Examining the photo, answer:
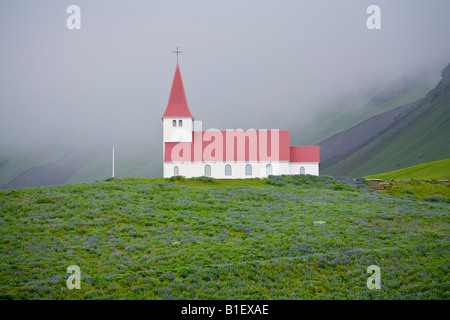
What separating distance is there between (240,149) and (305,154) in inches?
418

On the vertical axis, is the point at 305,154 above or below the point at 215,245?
above

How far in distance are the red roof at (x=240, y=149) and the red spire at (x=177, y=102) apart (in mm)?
5190

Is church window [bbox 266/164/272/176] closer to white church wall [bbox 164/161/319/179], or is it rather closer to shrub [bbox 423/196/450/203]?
white church wall [bbox 164/161/319/179]

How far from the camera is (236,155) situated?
58406 mm

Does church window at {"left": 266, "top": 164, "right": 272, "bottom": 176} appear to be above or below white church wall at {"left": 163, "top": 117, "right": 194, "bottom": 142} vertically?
below

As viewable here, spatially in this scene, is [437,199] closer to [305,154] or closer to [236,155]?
[305,154]

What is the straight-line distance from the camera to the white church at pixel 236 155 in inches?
2281

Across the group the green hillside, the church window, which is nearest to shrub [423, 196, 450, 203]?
the green hillside

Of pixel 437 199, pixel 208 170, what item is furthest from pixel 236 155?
pixel 437 199

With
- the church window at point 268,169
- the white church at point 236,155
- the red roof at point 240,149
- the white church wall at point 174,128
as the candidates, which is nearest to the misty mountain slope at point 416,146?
the red roof at point 240,149

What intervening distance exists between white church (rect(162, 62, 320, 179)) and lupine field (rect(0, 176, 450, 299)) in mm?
26084

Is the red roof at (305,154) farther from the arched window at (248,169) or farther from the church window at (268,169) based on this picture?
the arched window at (248,169)

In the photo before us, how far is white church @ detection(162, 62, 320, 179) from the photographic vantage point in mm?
57938
